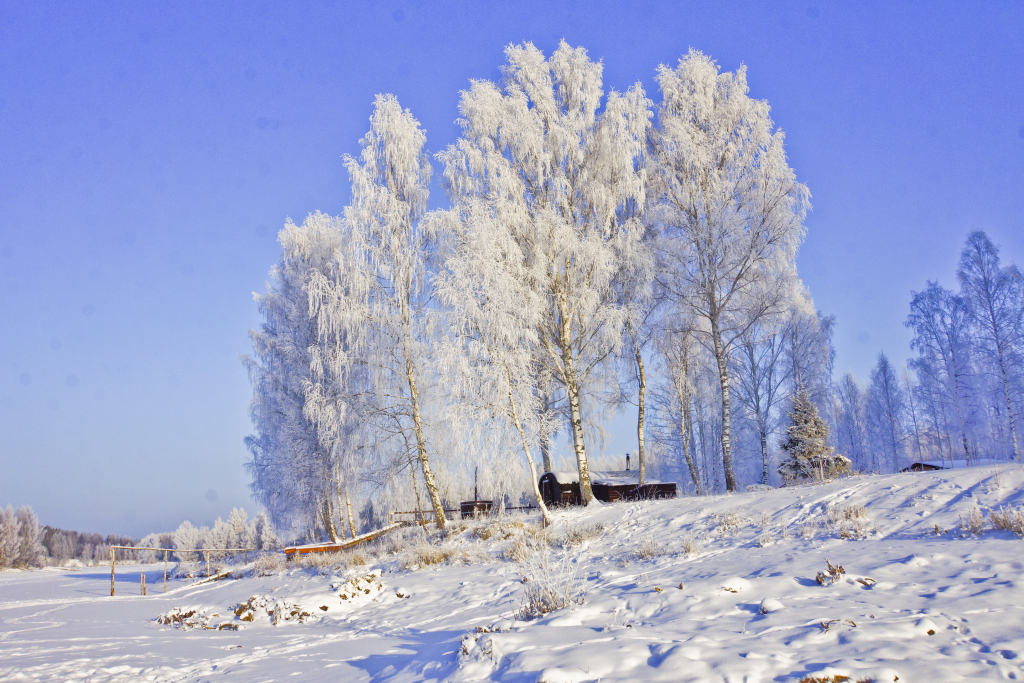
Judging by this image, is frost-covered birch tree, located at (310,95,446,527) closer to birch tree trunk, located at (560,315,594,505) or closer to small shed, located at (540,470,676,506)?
birch tree trunk, located at (560,315,594,505)

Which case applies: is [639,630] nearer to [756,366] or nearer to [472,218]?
[472,218]

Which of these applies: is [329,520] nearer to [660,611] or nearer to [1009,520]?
[660,611]

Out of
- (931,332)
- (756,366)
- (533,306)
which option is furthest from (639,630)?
(931,332)

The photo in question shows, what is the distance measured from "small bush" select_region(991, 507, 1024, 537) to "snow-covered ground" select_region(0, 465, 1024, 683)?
0.15 meters

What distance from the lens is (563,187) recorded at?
55.0 feet

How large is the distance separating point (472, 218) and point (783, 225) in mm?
9493

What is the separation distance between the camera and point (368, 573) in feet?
35.9

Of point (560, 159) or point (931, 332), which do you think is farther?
point (931, 332)

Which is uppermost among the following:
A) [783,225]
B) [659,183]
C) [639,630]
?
[659,183]

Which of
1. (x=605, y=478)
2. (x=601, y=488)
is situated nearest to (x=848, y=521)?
(x=601, y=488)

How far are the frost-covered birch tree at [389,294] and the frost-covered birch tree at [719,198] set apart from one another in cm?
840

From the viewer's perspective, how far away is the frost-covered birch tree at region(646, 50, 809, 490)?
16.5 meters

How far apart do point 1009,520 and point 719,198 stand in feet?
41.5

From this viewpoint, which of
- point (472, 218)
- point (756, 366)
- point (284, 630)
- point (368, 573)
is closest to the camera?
point (284, 630)
